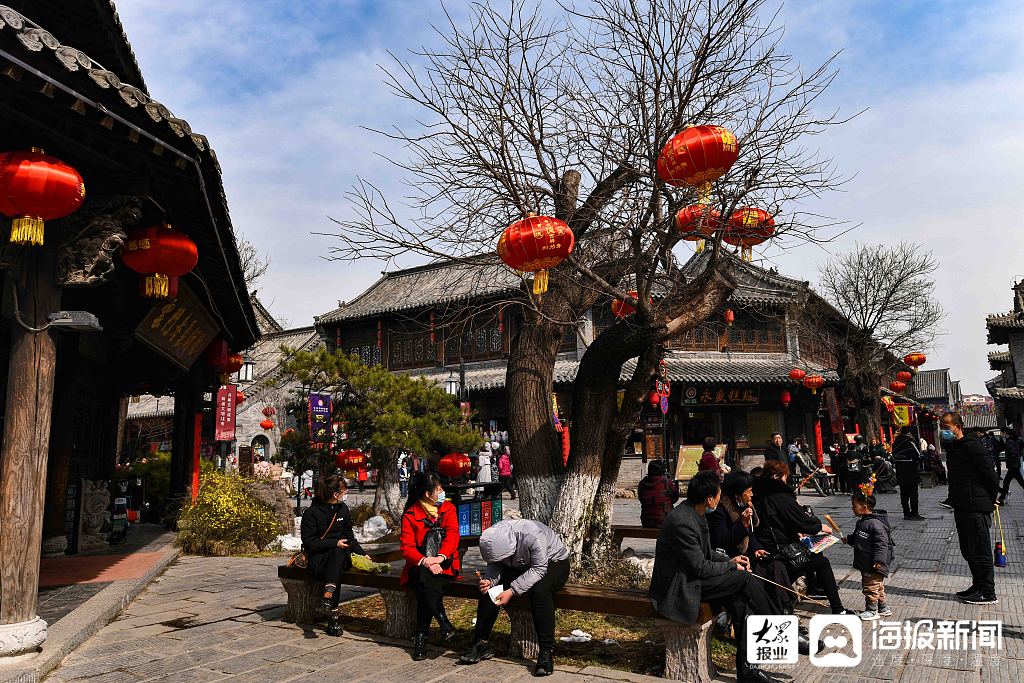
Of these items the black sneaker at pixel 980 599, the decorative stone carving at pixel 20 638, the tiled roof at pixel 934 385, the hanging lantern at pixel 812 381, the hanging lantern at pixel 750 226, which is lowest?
the black sneaker at pixel 980 599

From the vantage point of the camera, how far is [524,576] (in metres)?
4.55

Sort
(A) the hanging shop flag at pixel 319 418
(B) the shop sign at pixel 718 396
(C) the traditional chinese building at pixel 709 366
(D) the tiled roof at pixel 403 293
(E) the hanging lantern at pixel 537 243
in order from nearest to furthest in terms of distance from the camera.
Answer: (E) the hanging lantern at pixel 537 243, (A) the hanging shop flag at pixel 319 418, (B) the shop sign at pixel 718 396, (C) the traditional chinese building at pixel 709 366, (D) the tiled roof at pixel 403 293

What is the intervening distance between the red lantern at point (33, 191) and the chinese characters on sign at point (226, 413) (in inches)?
569

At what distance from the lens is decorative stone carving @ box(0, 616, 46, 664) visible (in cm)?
446

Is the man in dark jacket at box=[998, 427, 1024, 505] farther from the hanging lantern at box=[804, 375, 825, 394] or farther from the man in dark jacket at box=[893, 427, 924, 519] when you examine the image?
the hanging lantern at box=[804, 375, 825, 394]

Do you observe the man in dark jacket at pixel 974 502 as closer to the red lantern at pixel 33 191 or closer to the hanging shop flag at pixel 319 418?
the red lantern at pixel 33 191

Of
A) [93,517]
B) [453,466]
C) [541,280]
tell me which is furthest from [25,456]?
[453,466]

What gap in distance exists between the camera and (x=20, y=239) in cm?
433

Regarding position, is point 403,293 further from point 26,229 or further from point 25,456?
point 26,229

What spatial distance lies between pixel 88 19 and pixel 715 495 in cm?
678

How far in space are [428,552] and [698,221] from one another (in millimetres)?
3715

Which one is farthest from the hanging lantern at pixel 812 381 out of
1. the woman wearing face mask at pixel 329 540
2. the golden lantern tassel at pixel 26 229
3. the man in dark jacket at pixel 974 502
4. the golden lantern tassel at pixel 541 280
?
the golden lantern tassel at pixel 26 229

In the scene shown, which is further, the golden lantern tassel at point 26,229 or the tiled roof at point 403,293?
the tiled roof at point 403,293

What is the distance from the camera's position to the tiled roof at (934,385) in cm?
6344
